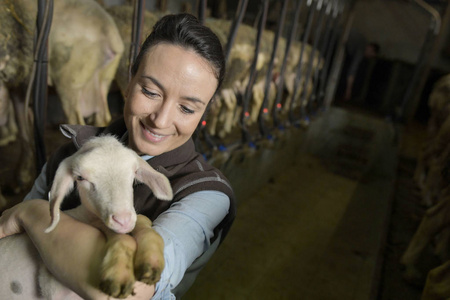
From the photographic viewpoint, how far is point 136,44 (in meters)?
1.65

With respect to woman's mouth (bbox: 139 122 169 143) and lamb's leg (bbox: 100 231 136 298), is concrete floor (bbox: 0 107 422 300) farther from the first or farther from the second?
lamb's leg (bbox: 100 231 136 298)

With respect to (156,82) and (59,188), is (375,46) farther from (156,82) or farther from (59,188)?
(59,188)

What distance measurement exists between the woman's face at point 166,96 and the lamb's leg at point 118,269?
0.39 m

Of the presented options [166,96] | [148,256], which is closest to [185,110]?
[166,96]

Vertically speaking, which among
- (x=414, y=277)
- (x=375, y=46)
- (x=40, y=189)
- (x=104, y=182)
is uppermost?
(x=375, y=46)

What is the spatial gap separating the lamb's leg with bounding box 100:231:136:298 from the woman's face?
15.3 inches

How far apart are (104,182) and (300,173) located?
13.2 feet

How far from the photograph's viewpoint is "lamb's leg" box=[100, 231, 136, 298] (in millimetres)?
575

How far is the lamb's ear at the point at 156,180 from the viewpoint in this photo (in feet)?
2.72

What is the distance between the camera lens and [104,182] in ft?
2.45

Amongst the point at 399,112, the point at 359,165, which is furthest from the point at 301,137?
the point at 399,112

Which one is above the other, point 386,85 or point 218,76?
point 218,76

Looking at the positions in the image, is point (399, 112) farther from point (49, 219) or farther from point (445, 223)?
point (49, 219)

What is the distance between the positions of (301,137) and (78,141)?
4.36 meters
